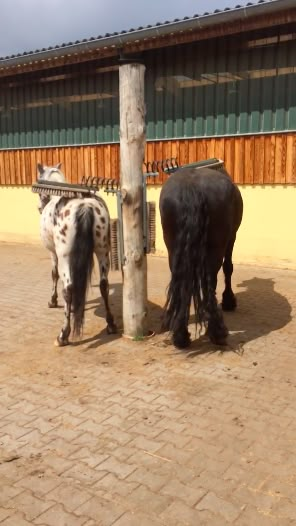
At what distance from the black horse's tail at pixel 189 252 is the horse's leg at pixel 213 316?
63mm

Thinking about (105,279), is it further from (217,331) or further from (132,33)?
(132,33)

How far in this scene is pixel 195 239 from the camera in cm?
421

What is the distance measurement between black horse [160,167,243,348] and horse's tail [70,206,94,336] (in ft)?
2.53

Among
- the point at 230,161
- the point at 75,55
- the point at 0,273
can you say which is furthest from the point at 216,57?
the point at 0,273

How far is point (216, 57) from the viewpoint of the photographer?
27.9 ft

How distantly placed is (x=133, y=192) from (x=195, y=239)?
38.5 inches

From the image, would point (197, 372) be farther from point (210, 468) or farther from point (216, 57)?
point (216, 57)

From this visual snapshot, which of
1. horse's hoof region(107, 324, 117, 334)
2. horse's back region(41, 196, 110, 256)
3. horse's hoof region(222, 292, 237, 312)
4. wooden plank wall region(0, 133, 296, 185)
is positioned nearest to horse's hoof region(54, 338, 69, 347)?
horse's hoof region(107, 324, 117, 334)

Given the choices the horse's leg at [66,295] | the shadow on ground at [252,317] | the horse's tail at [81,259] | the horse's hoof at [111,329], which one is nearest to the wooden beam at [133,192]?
the horse's hoof at [111,329]

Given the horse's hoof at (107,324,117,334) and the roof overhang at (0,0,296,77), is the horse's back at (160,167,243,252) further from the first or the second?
the roof overhang at (0,0,296,77)

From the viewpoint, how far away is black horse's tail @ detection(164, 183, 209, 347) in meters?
4.20

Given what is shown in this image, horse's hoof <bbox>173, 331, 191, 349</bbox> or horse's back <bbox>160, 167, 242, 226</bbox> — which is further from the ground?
horse's back <bbox>160, 167, 242, 226</bbox>

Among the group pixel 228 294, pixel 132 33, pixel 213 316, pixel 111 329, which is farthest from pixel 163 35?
pixel 213 316

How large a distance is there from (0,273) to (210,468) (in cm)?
670
